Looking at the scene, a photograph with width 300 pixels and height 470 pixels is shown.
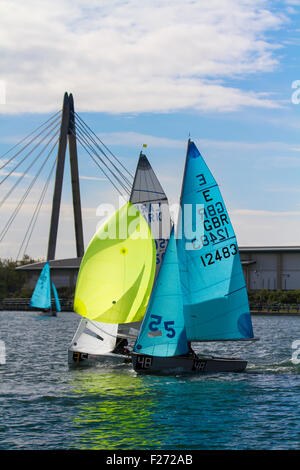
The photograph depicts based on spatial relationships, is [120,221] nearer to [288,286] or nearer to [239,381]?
[239,381]

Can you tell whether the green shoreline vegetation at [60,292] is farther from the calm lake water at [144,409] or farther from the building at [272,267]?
the calm lake water at [144,409]

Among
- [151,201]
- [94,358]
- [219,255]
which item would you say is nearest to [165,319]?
[219,255]

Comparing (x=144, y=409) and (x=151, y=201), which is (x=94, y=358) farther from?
(x=144, y=409)

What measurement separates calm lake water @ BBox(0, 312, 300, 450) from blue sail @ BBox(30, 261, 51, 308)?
44.0 metres

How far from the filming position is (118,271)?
2405 cm

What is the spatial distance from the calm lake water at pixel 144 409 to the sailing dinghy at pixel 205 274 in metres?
0.88

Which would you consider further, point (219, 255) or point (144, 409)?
point (219, 255)

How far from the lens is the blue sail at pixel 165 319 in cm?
2188

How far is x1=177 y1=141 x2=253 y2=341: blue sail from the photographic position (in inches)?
910

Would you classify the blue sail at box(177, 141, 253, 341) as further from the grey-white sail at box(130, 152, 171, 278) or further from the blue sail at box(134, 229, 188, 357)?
the grey-white sail at box(130, 152, 171, 278)

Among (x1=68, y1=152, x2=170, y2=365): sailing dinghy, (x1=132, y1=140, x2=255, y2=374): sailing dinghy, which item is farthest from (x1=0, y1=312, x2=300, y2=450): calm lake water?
(x1=132, y1=140, x2=255, y2=374): sailing dinghy

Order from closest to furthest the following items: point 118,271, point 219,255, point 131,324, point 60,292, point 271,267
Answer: point 219,255
point 118,271
point 131,324
point 271,267
point 60,292

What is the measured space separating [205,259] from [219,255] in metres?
0.55
